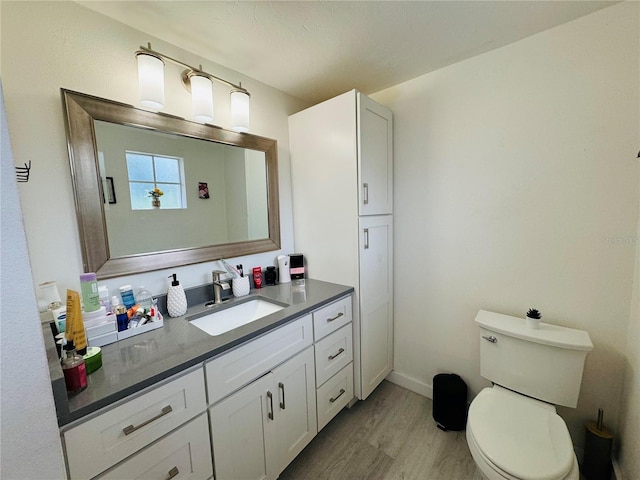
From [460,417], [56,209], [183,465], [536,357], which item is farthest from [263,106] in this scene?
[460,417]

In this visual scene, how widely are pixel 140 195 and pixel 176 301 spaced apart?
0.57 metres

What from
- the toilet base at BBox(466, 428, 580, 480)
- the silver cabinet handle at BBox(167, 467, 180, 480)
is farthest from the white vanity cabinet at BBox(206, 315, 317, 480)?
the toilet base at BBox(466, 428, 580, 480)

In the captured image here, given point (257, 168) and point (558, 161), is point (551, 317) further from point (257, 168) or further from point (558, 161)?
point (257, 168)

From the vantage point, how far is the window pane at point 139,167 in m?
1.23

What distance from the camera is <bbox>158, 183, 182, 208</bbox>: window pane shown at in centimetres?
134

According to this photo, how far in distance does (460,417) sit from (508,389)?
41cm

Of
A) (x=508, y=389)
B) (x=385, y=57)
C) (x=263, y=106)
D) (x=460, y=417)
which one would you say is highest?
(x=385, y=57)

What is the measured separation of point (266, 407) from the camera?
1.17 metres

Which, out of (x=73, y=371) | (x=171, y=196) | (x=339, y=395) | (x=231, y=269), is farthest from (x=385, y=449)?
(x=171, y=196)

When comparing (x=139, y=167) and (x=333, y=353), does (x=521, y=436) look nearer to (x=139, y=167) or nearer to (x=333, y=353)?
(x=333, y=353)

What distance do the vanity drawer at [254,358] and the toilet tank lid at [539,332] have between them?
1031mm

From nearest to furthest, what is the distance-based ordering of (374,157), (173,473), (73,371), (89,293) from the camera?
(73,371), (173,473), (89,293), (374,157)

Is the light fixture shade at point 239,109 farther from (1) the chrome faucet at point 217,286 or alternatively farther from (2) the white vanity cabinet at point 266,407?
(2) the white vanity cabinet at point 266,407

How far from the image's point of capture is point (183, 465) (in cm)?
91
